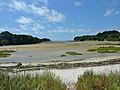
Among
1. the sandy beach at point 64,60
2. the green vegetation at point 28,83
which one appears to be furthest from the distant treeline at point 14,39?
the green vegetation at point 28,83

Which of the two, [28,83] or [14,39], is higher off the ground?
[14,39]

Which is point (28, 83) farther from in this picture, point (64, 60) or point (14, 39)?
point (14, 39)

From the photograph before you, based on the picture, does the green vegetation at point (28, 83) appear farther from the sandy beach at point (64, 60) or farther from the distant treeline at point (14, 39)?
the distant treeline at point (14, 39)

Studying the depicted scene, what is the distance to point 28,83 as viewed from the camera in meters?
6.77

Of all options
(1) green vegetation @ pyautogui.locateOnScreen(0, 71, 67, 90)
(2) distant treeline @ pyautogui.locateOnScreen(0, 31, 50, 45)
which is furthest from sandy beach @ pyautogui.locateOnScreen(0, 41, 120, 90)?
(2) distant treeline @ pyautogui.locateOnScreen(0, 31, 50, 45)

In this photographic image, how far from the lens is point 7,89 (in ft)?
20.0

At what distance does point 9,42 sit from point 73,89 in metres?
116

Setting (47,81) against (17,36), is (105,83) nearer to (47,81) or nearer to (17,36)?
(47,81)

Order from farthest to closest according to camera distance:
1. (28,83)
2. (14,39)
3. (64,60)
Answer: (14,39) < (64,60) < (28,83)

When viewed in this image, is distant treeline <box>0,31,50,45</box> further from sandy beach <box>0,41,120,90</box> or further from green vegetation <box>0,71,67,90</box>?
green vegetation <box>0,71,67,90</box>

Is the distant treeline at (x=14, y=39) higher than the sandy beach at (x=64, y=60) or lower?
higher

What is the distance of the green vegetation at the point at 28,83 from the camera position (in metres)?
6.22

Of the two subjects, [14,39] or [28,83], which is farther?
[14,39]

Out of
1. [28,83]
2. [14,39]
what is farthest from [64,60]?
[14,39]
